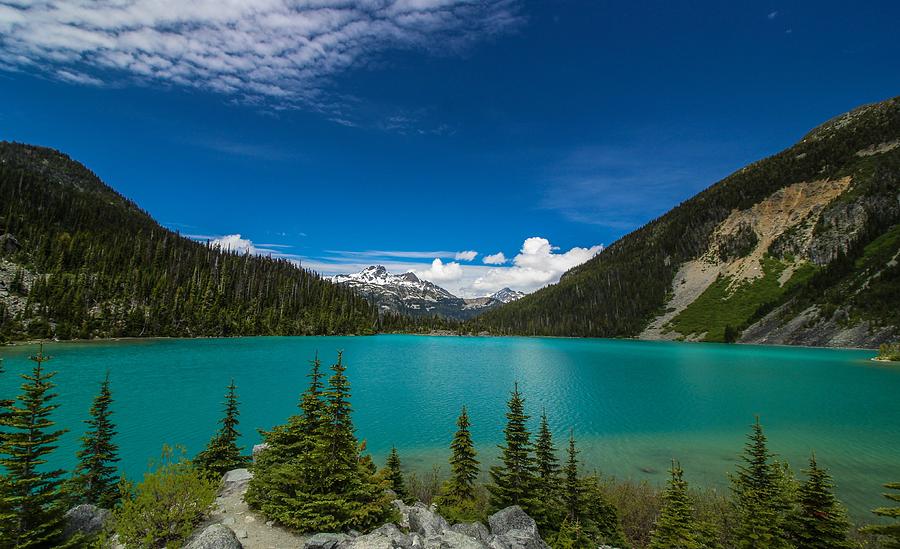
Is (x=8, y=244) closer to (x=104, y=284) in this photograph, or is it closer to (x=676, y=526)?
(x=104, y=284)

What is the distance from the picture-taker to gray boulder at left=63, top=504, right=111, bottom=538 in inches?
479

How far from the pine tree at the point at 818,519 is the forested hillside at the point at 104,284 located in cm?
14077

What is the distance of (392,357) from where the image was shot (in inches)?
3873

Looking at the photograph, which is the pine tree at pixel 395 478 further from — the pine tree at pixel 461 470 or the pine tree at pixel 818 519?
the pine tree at pixel 818 519

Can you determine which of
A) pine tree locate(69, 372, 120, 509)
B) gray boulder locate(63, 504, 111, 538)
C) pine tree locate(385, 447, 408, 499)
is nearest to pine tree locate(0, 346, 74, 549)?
gray boulder locate(63, 504, 111, 538)

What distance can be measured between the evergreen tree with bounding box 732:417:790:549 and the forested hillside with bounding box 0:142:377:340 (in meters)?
139

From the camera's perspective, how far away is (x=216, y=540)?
10.1 meters

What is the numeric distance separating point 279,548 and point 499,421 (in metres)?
31.6

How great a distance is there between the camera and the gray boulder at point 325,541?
431 inches

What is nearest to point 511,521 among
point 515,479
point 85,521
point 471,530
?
point 471,530

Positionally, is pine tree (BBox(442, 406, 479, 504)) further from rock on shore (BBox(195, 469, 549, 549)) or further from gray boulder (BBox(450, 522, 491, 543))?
gray boulder (BBox(450, 522, 491, 543))

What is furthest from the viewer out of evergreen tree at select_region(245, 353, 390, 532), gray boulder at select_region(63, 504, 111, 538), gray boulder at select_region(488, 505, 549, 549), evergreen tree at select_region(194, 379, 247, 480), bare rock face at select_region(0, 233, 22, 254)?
bare rock face at select_region(0, 233, 22, 254)

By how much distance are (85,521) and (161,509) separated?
4064 millimetres

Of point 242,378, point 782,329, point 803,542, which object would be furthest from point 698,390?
point 782,329
